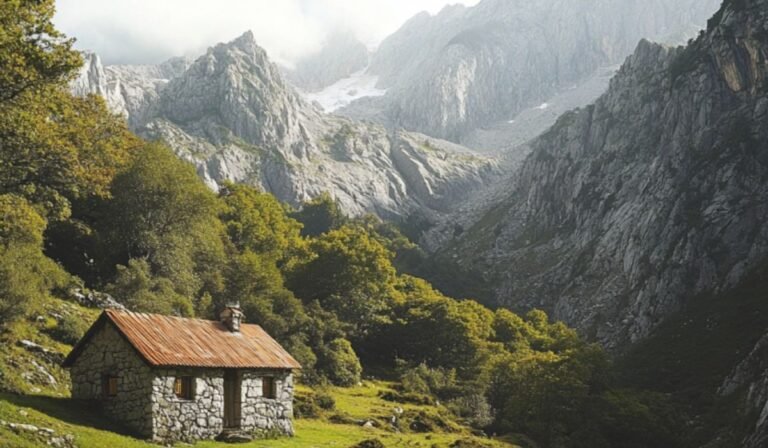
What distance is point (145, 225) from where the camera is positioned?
6519 cm

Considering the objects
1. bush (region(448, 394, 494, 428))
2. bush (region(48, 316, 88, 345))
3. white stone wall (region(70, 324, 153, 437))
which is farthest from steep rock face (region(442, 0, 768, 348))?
white stone wall (region(70, 324, 153, 437))

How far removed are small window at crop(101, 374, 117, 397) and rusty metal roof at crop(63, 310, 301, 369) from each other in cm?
196

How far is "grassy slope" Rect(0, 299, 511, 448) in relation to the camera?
2683 centimetres

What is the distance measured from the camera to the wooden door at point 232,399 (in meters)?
35.4

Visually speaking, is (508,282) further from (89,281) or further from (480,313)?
(89,281)

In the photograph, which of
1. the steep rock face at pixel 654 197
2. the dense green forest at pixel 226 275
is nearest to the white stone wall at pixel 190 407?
the dense green forest at pixel 226 275

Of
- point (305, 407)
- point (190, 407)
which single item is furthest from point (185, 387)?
point (305, 407)

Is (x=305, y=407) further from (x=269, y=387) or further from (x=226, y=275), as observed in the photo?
(x=226, y=275)

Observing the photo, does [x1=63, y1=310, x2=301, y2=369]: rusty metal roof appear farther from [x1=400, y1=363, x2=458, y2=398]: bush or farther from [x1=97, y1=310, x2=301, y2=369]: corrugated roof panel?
[x1=400, y1=363, x2=458, y2=398]: bush

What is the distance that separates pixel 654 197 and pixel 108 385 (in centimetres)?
11300

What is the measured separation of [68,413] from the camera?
97.8 feet

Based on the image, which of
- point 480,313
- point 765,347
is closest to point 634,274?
point 480,313

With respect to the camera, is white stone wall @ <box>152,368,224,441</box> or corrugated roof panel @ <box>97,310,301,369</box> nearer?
white stone wall @ <box>152,368,224,441</box>

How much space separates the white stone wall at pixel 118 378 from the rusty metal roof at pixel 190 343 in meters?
0.45
